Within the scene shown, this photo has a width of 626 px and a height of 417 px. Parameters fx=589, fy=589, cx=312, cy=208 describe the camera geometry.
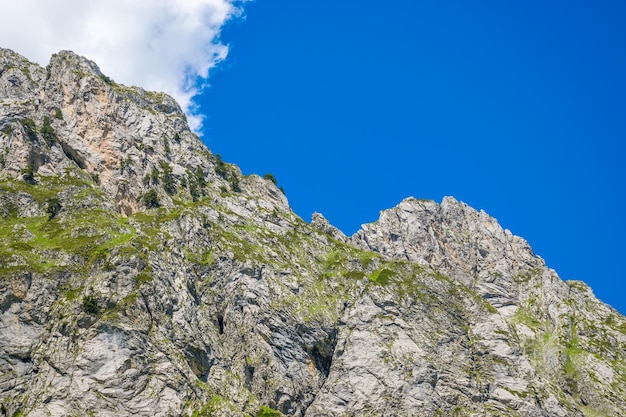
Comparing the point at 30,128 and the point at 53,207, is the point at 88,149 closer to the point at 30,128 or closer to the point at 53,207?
the point at 30,128

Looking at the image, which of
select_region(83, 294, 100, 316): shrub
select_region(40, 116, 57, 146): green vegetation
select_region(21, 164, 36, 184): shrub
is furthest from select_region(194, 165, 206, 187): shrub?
select_region(83, 294, 100, 316): shrub

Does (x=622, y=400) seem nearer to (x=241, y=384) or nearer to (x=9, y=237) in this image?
(x=241, y=384)

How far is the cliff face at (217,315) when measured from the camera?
10488 centimetres

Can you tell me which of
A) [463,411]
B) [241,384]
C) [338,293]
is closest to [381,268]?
[338,293]

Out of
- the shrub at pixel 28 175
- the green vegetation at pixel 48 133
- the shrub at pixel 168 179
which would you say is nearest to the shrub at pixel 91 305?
the shrub at pixel 28 175

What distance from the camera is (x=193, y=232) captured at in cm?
15138

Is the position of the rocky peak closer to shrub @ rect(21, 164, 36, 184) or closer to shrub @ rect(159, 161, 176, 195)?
shrub @ rect(159, 161, 176, 195)

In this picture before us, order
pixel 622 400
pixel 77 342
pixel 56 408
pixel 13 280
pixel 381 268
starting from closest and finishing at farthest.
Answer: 1. pixel 56 408
2. pixel 77 342
3. pixel 13 280
4. pixel 622 400
5. pixel 381 268

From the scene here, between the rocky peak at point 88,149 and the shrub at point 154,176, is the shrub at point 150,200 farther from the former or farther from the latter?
the shrub at point 154,176

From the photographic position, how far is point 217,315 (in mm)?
134500

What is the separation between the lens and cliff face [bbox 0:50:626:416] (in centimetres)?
10488

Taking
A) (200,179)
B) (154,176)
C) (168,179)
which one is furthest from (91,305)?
(200,179)

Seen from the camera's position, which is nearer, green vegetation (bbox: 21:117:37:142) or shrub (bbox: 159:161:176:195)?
green vegetation (bbox: 21:117:37:142)

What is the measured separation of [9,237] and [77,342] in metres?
40.7
